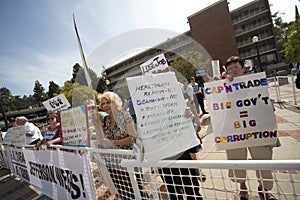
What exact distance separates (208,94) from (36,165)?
137 inches

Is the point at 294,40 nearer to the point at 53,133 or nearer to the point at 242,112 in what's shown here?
the point at 242,112

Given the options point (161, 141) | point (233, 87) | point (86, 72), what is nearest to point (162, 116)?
point (161, 141)

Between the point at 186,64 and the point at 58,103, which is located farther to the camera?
the point at 58,103

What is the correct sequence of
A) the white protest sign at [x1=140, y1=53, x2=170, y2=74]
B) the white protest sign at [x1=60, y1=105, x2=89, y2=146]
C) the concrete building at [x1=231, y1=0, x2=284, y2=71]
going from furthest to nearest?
the concrete building at [x1=231, y1=0, x2=284, y2=71] → the white protest sign at [x1=60, y1=105, x2=89, y2=146] → the white protest sign at [x1=140, y1=53, x2=170, y2=74]

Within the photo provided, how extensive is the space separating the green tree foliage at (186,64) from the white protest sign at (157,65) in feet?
0.62

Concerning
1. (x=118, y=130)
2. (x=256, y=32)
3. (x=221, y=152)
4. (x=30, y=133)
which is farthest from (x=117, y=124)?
(x=256, y=32)

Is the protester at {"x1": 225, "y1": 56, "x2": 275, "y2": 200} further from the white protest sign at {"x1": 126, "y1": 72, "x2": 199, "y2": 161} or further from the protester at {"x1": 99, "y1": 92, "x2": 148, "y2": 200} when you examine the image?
the protester at {"x1": 99, "y1": 92, "x2": 148, "y2": 200}

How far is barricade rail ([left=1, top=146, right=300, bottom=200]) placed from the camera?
3.26ft

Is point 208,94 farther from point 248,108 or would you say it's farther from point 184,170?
point 184,170

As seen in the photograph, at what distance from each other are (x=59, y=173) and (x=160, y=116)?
2.27 m

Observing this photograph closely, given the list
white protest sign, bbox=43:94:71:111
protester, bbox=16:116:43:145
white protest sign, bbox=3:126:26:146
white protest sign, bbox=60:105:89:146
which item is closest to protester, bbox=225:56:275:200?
white protest sign, bbox=60:105:89:146

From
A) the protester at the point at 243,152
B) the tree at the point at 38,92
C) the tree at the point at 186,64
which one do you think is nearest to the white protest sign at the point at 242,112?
the protester at the point at 243,152

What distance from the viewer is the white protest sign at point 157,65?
1.58m

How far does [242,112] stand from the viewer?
186 cm
